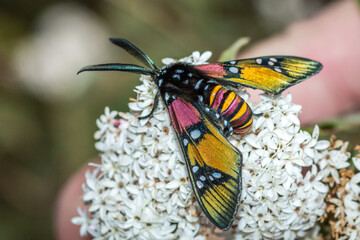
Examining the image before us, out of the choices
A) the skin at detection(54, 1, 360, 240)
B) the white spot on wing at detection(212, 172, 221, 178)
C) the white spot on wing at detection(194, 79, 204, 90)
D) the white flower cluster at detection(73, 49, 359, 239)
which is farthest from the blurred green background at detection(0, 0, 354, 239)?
the white spot on wing at detection(212, 172, 221, 178)

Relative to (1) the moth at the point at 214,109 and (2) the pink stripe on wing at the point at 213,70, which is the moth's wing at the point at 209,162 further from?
(2) the pink stripe on wing at the point at 213,70

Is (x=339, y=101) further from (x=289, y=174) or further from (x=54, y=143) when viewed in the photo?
(x=54, y=143)

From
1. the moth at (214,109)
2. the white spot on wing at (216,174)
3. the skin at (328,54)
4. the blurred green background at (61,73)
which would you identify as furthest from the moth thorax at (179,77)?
the blurred green background at (61,73)

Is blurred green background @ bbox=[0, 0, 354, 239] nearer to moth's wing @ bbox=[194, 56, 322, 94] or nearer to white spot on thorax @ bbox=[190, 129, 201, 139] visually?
moth's wing @ bbox=[194, 56, 322, 94]

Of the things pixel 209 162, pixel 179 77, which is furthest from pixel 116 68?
pixel 209 162

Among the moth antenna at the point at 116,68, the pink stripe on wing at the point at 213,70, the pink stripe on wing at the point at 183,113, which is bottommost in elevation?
the pink stripe on wing at the point at 183,113

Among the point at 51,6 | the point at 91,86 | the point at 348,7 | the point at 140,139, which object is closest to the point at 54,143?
the point at 91,86
